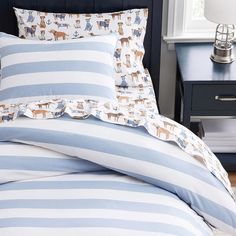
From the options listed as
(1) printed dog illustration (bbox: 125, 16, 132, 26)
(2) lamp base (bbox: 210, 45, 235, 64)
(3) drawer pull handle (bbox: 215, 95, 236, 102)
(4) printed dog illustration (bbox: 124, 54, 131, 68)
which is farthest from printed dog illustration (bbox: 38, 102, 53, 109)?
(2) lamp base (bbox: 210, 45, 235, 64)

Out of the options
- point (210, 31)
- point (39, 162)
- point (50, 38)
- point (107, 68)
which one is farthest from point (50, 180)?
point (210, 31)

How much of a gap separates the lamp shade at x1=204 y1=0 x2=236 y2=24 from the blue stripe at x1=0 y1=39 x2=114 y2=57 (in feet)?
1.64

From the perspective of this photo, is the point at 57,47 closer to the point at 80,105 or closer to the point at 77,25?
the point at 77,25

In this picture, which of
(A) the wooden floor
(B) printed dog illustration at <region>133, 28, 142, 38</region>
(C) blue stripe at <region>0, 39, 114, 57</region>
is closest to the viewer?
(C) blue stripe at <region>0, 39, 114, 57</region>

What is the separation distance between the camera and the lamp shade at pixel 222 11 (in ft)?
9.00

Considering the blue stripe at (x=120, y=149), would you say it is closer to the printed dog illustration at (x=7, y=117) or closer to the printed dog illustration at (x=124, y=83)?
the printed dog illustration at (x=7, y=117)

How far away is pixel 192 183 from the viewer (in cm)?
206

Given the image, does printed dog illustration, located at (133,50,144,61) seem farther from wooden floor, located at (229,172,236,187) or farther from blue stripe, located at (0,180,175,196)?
blue stripe, located at (0,180,175,196)

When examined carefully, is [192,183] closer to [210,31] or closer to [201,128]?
[201,128]

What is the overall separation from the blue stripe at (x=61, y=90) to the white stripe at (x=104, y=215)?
0.70 m

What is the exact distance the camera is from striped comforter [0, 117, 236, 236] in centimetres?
193

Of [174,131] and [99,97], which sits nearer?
[174,131]

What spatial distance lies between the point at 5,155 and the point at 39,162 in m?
0.12

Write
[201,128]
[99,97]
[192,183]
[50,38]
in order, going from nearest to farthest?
[192,183] → [99,97] → [50,38] → [201,128]
